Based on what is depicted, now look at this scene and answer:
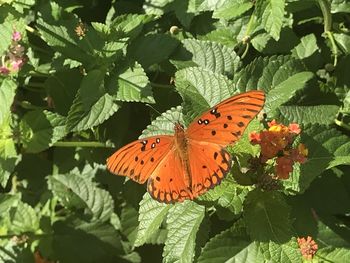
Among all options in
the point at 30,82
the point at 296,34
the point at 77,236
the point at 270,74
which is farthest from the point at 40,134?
the point at 296,34

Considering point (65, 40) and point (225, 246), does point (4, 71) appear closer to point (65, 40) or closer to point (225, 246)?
point (65, 40)

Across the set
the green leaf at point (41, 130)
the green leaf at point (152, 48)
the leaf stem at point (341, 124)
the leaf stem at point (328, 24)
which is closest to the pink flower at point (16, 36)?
the green leaf at point (41, 130)

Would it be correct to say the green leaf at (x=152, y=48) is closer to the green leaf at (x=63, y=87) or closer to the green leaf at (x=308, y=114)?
the green leaf at (x=63, y=87)

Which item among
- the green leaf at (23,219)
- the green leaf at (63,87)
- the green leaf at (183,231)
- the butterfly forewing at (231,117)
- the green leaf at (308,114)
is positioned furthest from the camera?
the green leaf at (23,219)

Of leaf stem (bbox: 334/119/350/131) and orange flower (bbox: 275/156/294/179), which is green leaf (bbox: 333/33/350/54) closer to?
leaf stem (bbox: 334/119/350/131)

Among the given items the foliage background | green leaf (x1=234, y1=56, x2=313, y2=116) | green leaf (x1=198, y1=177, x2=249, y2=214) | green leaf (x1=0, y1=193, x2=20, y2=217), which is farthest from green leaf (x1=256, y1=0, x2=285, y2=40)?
green leaf (x1=0, y1=193, x2=20, y2=217)

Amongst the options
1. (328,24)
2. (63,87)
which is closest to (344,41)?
(328,24)

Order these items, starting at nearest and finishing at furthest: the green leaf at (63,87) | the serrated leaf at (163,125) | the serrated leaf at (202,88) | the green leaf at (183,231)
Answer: the green leaf at (183,231) < the serrated leaf at (202,88) < the serrated leaf at (163,125) < the green leaf at (63,87)

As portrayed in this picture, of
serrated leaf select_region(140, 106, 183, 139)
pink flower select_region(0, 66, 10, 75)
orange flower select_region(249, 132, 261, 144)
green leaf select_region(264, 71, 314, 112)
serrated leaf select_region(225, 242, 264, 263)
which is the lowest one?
serrated leaf select_region(225, 242, 264, 263)
